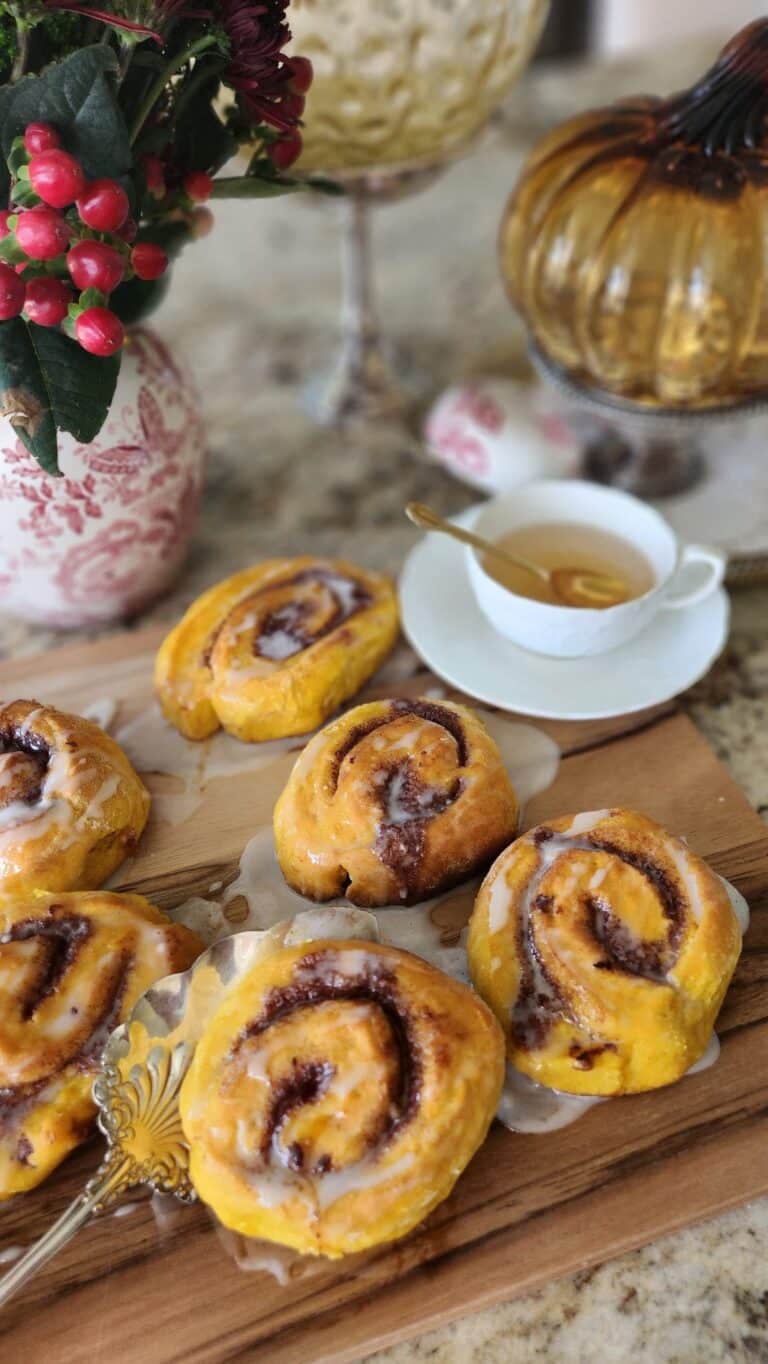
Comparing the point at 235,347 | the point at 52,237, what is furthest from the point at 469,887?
the point at 235,347

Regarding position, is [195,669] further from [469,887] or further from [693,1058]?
[693,1058]

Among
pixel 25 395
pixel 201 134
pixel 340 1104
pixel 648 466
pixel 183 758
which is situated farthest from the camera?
pixel 648 466

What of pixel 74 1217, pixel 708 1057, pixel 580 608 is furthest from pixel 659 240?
pixel 74 1217

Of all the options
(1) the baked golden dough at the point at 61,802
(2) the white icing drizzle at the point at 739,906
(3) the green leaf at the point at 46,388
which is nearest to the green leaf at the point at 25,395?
(3) the green leaf at the point at 46,388

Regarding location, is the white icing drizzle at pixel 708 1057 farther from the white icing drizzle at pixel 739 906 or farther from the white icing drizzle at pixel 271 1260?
the white icing drizzle at pixel 271 1260

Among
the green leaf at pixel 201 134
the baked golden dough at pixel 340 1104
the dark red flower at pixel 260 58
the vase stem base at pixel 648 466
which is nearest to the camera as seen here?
the baked golden dough at pixel 340 1104

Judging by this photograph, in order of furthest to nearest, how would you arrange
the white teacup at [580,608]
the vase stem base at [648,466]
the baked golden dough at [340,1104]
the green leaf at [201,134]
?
1. the vase stem base at [648,466]
2. the white teacup at [580,608]
3. the green leaf at [201,134]
4. the baked golden dough at [340,1104]

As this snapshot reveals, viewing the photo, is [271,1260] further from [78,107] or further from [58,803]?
[78,107]
